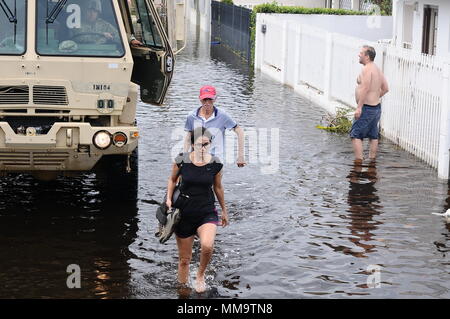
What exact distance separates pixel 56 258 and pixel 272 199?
142 inches

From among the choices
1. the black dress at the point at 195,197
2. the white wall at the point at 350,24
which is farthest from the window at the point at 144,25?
the white wall at the point at 350,24

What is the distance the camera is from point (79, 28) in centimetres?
1180

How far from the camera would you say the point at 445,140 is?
13734mm

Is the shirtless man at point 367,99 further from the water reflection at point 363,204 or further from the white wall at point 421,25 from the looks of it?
the white wall at point 421,25

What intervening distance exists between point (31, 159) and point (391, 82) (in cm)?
737

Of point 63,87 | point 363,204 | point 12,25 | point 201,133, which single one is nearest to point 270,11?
point 363,204

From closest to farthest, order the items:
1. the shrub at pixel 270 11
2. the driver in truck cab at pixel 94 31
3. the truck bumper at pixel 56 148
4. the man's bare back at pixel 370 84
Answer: the truck bumper at pixel 56 148 → the driver in truck cab at pixel 94 31 → the man's bare back at pixel 370 84 → the shrub at pixel 270 11

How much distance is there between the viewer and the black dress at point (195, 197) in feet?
28.7

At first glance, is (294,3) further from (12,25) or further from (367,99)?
(12,25)

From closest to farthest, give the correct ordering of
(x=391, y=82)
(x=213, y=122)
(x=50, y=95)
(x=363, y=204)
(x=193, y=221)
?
(x=193, y=221)
(x=213, y=122)
(x=50, y=95)
(x=363, y=204)
(x=391, y=82)

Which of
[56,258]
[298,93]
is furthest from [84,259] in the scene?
[298,93]

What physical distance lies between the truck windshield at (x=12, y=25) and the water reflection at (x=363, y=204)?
14.0 feet

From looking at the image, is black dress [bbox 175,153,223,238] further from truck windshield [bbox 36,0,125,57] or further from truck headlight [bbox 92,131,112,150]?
truck windshield [bbox 36,0,125,57]
